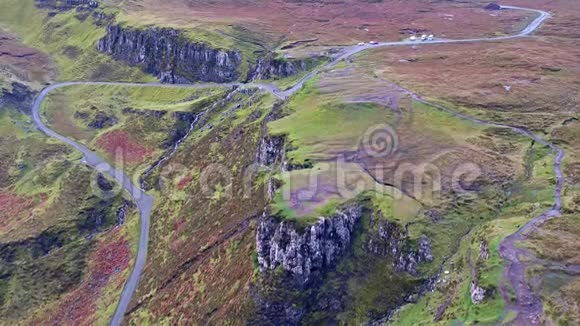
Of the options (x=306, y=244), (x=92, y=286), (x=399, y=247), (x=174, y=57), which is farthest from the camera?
(x=174, y=57)

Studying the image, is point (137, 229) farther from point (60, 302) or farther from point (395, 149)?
point (395, 149)

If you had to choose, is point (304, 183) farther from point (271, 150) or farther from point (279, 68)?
point (279, 68)

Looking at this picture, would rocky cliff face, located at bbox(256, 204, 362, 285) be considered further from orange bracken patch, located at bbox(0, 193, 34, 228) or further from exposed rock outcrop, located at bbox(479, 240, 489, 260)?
orange bracken patch, located at bbox(0, 193, 34, 228)

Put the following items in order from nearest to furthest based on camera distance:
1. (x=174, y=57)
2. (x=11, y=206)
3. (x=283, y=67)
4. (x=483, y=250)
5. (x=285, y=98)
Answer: (x=483, y=250) → (x=285, y=98) → (x=11, y=206) → (x=283, y=67) → (x=174, y=57)

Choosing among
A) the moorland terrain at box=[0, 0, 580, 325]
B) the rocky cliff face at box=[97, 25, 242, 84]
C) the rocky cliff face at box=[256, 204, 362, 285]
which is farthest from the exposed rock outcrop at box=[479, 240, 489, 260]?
the rocky cliff face at box=[97, 25, 242, 84]

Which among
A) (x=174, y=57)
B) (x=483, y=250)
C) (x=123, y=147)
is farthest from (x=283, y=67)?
(x=483, y=250)
